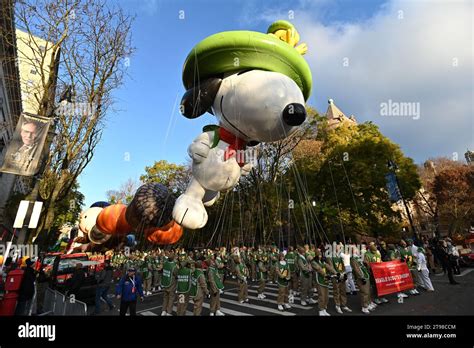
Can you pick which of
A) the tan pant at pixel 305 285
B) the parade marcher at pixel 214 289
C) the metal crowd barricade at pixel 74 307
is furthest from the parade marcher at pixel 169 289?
the tan pant at pixel 305 285

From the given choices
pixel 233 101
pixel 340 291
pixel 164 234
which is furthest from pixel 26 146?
pixel 340 291

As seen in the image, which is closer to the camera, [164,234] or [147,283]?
[164,234]

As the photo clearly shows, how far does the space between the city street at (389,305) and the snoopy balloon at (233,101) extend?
442 centimetres

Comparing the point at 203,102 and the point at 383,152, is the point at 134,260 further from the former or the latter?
the point at 383,152

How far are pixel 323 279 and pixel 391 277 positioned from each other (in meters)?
2.77

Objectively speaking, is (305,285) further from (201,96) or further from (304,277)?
(201,96)

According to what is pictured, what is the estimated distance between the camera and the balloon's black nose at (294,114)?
186 inches

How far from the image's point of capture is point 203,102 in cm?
554

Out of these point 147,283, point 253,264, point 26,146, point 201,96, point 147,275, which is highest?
point 201,96

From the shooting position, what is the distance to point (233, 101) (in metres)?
5.27

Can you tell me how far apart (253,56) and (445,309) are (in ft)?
26.2

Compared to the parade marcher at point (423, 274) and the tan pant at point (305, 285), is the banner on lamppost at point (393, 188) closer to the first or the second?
the parade marcher at point (423, 274)

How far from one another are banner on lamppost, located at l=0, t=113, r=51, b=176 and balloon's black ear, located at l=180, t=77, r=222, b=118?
4.54 meters
